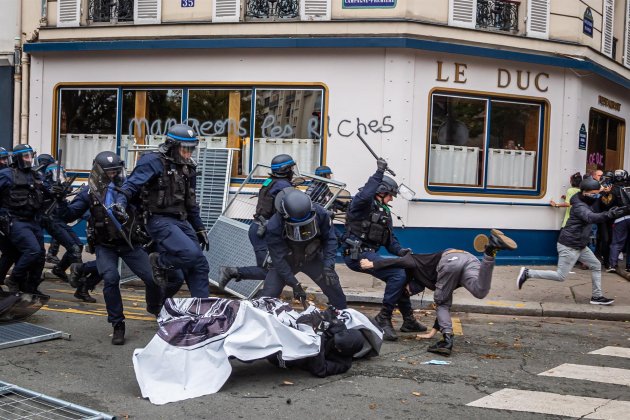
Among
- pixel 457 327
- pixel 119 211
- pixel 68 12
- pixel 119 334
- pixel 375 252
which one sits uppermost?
pixel 68 12

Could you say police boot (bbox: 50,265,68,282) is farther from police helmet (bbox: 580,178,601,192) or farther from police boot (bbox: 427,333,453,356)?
police helmet (bbox: 580,178,601,192)

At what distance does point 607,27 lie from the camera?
16.2m

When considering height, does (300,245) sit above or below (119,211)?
below

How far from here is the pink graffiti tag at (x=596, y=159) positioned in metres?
16.4

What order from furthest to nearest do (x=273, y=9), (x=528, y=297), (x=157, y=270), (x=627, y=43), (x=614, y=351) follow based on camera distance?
(x=627, y=43) → (x=273, y=9) → (x=528, y=297) → (x=614, y=351) → (x=157, y=270)

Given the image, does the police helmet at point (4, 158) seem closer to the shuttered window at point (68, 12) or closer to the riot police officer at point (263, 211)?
the riot police officer at point (263, 211)

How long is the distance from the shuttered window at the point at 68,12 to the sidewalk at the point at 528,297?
7.21 metres

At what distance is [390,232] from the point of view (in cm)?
872

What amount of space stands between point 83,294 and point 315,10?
6654 mm

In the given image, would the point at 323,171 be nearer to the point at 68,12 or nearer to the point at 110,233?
the point at 110,233

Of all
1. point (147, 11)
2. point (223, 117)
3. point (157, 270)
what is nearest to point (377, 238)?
point (157, 270)

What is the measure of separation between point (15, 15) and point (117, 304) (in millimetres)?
10484

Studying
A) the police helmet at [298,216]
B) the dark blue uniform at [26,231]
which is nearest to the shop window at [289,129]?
the dark blue uniform at [26,231]

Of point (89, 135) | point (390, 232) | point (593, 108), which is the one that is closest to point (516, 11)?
point (593, 108)
